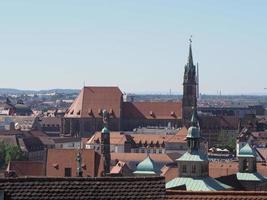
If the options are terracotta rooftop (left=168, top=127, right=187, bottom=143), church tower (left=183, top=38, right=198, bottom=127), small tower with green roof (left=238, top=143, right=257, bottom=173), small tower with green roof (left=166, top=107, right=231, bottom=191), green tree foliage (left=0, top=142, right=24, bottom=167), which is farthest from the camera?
church tower (left=183, top=38, right=198, bottom=127)

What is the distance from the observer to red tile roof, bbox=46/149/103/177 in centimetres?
7800

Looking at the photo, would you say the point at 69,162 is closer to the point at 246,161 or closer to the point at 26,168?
the point at 26,168

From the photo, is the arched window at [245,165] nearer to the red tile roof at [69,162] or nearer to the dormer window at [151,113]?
the red tile roof at [69,162]

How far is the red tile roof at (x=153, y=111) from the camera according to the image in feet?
506

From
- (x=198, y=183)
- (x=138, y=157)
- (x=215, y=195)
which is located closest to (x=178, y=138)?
(x=138, y=157)

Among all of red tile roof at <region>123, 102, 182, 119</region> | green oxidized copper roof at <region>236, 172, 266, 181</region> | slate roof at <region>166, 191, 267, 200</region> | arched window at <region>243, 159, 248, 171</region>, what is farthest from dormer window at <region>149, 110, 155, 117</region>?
slate roof at <region>166, 191, 267, 200</region>

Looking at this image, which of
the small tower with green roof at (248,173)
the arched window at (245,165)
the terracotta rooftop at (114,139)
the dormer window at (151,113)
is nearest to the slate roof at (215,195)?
the small tower with green roof at (248,173)

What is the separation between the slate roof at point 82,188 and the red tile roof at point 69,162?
62594 mm

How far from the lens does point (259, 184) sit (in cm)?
6406

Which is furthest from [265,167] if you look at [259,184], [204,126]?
[204,126]

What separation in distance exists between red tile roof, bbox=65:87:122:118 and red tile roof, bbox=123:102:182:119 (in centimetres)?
319

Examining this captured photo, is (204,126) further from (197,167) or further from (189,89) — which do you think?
(197,167)

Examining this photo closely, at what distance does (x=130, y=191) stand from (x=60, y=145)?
419ft

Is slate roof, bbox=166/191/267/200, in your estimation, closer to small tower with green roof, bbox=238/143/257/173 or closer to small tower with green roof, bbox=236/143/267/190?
small tower with green roof, bbox=236/143/267/190
